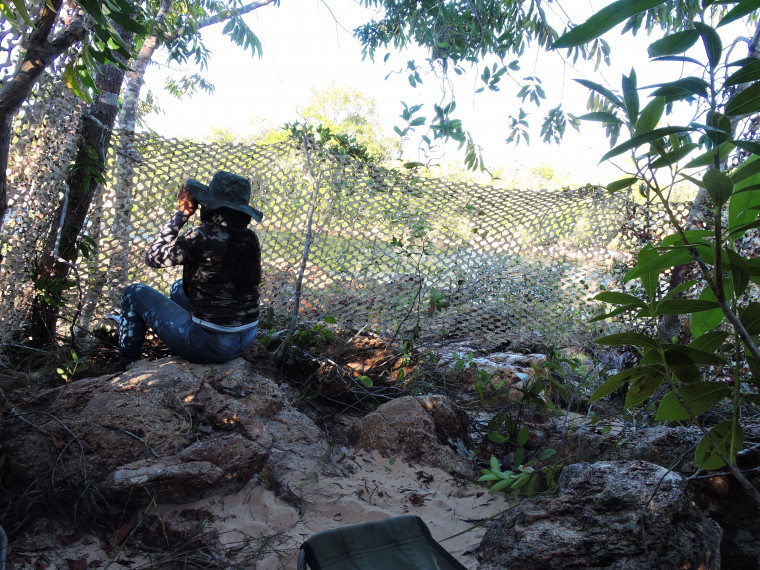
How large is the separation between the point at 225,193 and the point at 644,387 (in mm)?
2306

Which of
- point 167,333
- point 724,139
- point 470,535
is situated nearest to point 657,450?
point 470,535

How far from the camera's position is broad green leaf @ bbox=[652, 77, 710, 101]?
3.34 feet

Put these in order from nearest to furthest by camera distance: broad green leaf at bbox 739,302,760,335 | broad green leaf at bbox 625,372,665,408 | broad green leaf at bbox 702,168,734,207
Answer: broad green leaf at bbox 702,168,734,207, broad green leaf at bbox 739,302,760,335, broad green leaf at bbox 625,372,665,408

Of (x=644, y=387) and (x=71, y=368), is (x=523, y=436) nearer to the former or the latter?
(x=644, y=387)

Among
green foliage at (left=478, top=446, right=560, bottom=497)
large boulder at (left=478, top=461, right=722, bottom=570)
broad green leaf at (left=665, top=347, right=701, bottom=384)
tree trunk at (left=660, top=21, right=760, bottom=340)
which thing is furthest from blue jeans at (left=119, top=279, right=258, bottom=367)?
tree trunk at (left=660, top=21, right=760, bottom=340)

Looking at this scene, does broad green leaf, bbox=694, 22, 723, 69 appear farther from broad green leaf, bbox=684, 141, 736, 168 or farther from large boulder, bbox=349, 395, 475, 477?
large boulder, bbox=349, 395, 475, 477

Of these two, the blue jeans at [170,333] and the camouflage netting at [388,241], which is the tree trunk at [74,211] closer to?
the camouflage netting at [388,241]

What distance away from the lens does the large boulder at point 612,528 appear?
146 cm

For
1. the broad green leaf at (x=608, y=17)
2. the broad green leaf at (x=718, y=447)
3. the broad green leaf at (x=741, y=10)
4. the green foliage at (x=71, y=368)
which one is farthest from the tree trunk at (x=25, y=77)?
the broad green leaf at (x=718, y=447)

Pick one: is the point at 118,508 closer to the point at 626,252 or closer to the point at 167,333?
the point at 167,333

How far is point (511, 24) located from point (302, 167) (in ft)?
6.28

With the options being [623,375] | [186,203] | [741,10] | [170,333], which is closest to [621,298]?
[623,375]

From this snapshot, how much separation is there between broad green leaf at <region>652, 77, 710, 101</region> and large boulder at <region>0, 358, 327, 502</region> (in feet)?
6.14

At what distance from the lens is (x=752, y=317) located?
1241 mm
